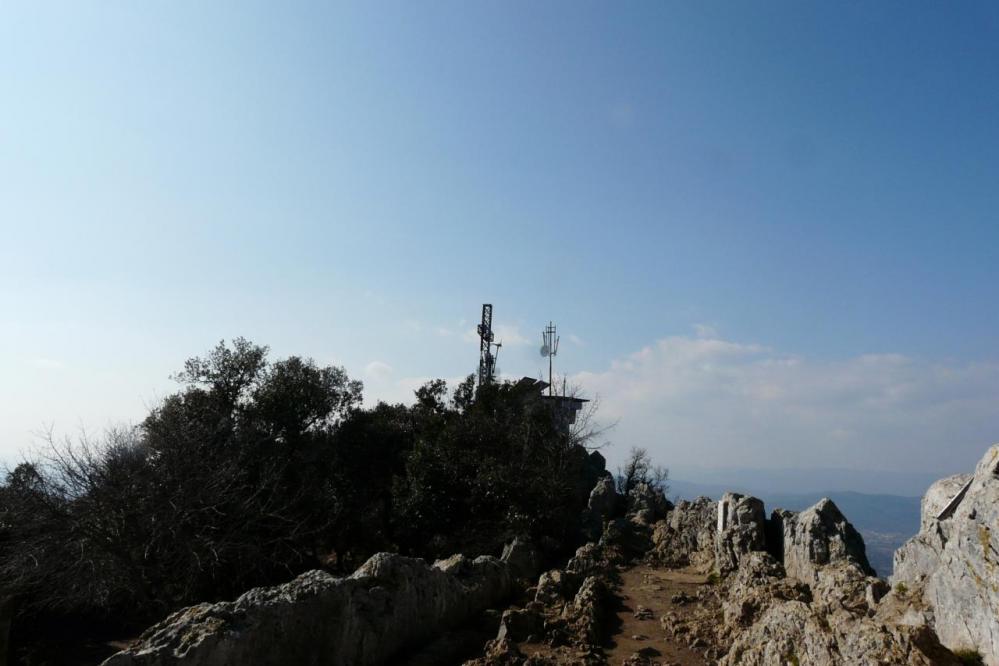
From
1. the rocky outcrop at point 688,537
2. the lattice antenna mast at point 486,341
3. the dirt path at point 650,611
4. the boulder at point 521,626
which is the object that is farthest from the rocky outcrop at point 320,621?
the lattice antenna mast at point 486,341

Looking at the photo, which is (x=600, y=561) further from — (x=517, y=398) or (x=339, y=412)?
(x=339, y=412)

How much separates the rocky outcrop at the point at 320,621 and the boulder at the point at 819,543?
21.4 feet

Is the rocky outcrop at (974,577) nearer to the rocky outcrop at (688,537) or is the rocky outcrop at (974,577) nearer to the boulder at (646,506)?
the rocky outcrop at (688,537)

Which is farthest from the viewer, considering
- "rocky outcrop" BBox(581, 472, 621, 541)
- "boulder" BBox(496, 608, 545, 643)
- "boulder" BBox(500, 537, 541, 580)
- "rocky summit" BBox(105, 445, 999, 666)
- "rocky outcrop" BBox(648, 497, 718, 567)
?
"rocky outcrop" BBox(581, 472, 621, 541)

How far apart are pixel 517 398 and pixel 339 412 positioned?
844cm

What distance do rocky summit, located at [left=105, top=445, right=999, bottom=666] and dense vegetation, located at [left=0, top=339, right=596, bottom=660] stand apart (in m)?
7.29

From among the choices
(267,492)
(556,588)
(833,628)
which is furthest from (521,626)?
(267,492)

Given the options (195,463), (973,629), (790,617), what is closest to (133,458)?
(195,463)

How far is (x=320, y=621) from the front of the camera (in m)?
8.84

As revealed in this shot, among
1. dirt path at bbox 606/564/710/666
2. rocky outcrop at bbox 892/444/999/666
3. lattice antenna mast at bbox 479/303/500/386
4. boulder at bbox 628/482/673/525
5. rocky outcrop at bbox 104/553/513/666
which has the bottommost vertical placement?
dirt path at bbox 606/564/710/666

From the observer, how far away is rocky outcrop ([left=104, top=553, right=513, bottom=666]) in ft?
25.0

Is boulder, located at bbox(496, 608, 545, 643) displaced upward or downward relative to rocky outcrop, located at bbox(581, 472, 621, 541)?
downward

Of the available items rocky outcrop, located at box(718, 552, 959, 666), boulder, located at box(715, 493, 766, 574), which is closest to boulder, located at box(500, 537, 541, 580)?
boulder, located at box(715, 493, 766, 574)

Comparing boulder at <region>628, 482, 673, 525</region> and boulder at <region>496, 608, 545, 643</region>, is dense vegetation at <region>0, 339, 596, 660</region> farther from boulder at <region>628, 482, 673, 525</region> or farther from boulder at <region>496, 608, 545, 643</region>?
boulder at <region>496, 608, 545, 643</region>
